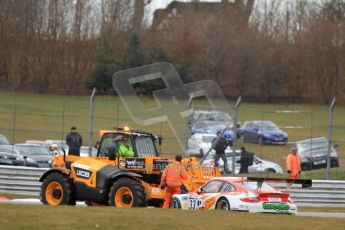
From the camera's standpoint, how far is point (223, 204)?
20812mm

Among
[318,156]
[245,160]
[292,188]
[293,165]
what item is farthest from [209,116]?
[292,188]

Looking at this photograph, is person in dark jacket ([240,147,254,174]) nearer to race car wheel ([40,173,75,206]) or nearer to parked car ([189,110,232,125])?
parked car ([189,110,232,125])

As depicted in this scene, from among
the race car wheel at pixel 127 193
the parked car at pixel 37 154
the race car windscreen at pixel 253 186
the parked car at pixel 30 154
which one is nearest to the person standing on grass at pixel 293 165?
the race car windscreen at pixel 253 186

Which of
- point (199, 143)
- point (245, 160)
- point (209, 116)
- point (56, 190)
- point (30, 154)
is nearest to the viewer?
point (56, 190)

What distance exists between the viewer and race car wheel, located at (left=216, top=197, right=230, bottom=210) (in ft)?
67.8

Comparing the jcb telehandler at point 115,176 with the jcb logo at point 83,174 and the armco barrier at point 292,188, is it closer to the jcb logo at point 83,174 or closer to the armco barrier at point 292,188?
the jcb logo at point 83,174

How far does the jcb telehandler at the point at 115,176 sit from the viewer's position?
2073cm

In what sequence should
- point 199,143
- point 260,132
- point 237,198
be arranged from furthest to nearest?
point 260,132 → point 199,143 → point 237,198

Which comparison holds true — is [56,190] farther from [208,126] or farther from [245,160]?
[208,126]

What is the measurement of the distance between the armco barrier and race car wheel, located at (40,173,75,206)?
5786 millimetres

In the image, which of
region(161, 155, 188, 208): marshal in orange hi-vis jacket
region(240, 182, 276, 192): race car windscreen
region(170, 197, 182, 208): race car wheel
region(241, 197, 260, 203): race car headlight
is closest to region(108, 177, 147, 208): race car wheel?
region(161, 155, 188, 208): marshal in orange hi-vis jacket

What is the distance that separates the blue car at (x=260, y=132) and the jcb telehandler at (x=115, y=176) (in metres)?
17.0

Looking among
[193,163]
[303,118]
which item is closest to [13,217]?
[193,163]

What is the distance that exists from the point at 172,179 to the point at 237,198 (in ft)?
5.15
